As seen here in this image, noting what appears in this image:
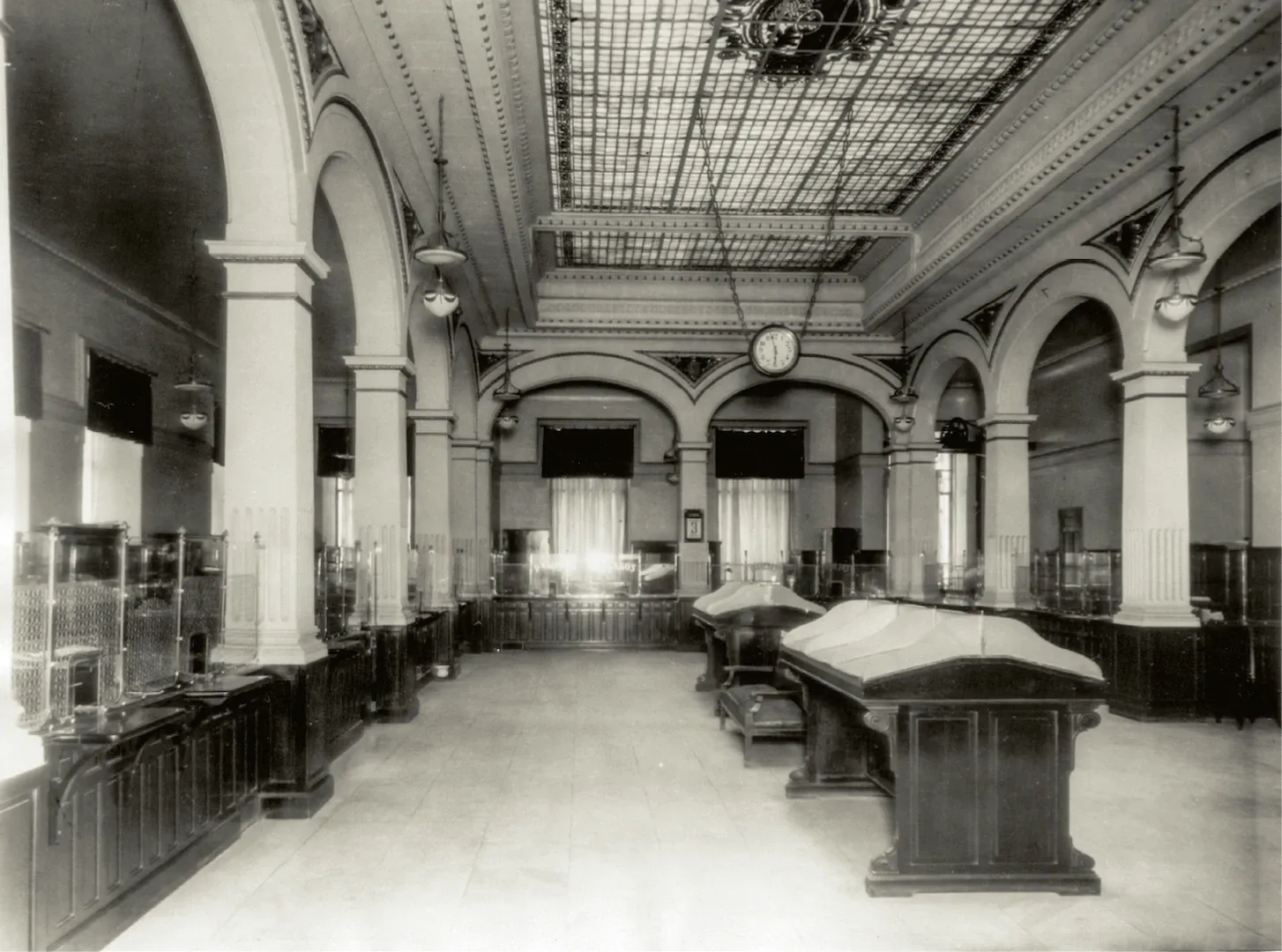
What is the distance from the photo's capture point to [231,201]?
18.1 feet

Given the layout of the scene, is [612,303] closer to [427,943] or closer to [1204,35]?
[1204,35]

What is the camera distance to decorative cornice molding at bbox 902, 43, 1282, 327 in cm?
662

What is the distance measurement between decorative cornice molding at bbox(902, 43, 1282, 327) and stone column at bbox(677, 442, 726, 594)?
13.2ft

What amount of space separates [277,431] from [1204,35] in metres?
6.03

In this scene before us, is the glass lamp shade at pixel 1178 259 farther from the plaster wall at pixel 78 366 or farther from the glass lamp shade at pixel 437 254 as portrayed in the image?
the plaster wall at pixel 78 366

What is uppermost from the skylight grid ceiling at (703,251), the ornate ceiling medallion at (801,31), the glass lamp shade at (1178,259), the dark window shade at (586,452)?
the ornate ceiling medallion at (801,31)

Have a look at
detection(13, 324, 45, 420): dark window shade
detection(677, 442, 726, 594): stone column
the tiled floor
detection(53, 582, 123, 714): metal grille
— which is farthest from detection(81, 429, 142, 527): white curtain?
detection(53, 582, 123, 714): metal grille

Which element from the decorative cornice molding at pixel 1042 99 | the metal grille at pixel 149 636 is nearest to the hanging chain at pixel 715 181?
the decorative cornice molding at pixel 1042 99

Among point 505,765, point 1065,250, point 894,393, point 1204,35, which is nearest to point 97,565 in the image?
point 505,765

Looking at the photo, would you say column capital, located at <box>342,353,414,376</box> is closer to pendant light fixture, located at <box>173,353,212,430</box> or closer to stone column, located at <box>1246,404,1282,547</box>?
pendant light fixture, located at <box>173,353,212,430</box>

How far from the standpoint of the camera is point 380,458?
8.19 meters

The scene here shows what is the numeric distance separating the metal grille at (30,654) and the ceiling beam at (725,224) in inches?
328

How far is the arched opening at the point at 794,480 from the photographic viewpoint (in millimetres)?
16328

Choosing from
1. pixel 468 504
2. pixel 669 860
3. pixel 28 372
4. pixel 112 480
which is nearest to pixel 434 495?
pixel 468 504
